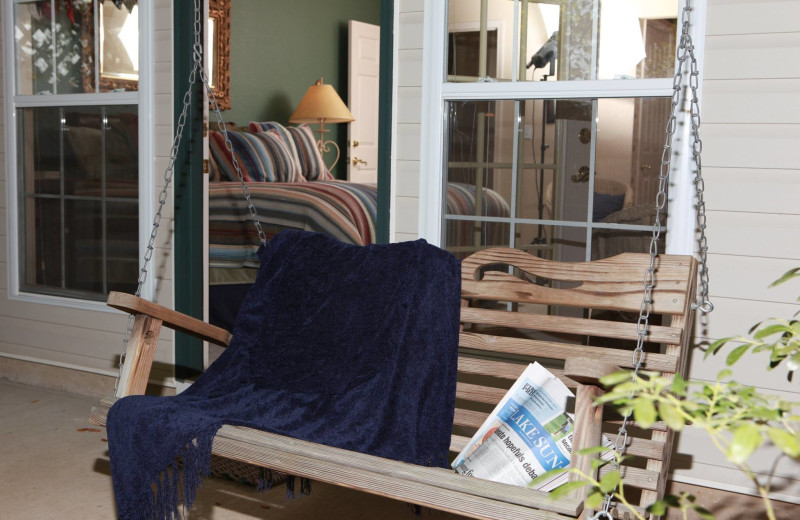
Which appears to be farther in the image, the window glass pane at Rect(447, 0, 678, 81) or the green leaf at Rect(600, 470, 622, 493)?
the window glass pane at Rect(447, 0, 678, 81)

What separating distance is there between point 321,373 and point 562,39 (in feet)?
4.61

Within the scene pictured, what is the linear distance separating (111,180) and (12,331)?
113cm

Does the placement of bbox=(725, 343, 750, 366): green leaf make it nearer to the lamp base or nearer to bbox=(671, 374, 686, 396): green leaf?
bbox=(671, 374, 686, 396): green leaf

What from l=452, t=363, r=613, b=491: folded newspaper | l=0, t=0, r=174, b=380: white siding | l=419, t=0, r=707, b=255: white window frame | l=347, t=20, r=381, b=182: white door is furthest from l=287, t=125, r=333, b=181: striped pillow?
l=452, t=363, r=613, b=491: folded newspaper

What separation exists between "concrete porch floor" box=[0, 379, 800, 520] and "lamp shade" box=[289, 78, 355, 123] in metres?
3.78

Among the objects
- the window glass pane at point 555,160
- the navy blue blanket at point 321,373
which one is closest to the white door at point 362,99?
the window glass pane at point 555,160

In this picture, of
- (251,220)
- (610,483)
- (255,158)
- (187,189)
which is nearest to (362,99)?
(255,158)

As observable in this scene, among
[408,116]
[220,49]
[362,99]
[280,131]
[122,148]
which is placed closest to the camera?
[408,116]

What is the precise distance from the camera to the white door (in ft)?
25.1

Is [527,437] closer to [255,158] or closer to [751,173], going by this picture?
[751,173]

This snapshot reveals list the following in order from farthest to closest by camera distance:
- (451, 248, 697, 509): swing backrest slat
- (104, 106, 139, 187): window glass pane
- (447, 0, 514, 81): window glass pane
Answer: (104, 106, 139, 187): window glass pane
(447, 0, 514, 81): window glass pane
(451, 248, 697, 509): swing backrest slat

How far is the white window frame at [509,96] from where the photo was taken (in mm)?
2777

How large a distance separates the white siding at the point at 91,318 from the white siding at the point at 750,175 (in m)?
2.42

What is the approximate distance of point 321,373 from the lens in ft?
8.79
